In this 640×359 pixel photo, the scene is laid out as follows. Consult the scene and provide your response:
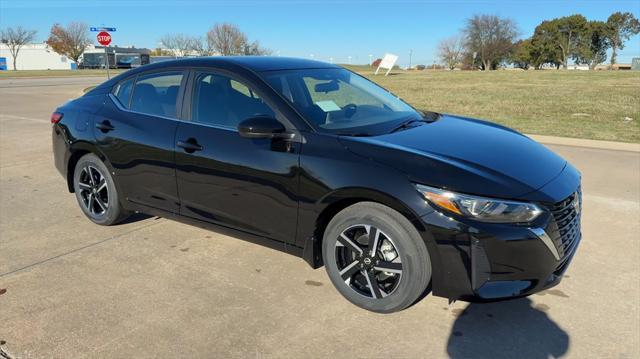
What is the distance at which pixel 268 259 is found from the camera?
400cm

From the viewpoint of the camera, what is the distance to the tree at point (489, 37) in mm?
85562

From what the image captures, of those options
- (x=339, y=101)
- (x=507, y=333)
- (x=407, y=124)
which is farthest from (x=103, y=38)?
(x=507, y=333)

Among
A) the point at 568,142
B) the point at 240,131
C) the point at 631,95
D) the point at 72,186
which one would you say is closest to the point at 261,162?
the point at 240,131

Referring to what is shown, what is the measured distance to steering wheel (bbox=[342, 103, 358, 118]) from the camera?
12.2 ft

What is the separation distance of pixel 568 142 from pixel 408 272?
7778 millimetres

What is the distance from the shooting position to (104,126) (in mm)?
4406

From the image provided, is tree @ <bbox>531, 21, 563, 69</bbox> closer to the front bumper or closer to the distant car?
the distant car

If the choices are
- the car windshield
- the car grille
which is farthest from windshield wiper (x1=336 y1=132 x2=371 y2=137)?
the car grille

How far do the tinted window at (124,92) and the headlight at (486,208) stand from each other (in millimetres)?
2984

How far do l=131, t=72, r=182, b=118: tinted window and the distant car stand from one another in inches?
0.7

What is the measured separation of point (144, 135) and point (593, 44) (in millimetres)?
95647

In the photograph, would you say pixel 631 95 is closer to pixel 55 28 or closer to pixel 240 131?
pixel 240 131

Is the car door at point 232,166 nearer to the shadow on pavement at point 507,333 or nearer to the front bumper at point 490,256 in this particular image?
the front bumper at point 490,256

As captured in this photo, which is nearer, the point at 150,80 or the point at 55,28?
the point at 150,80
